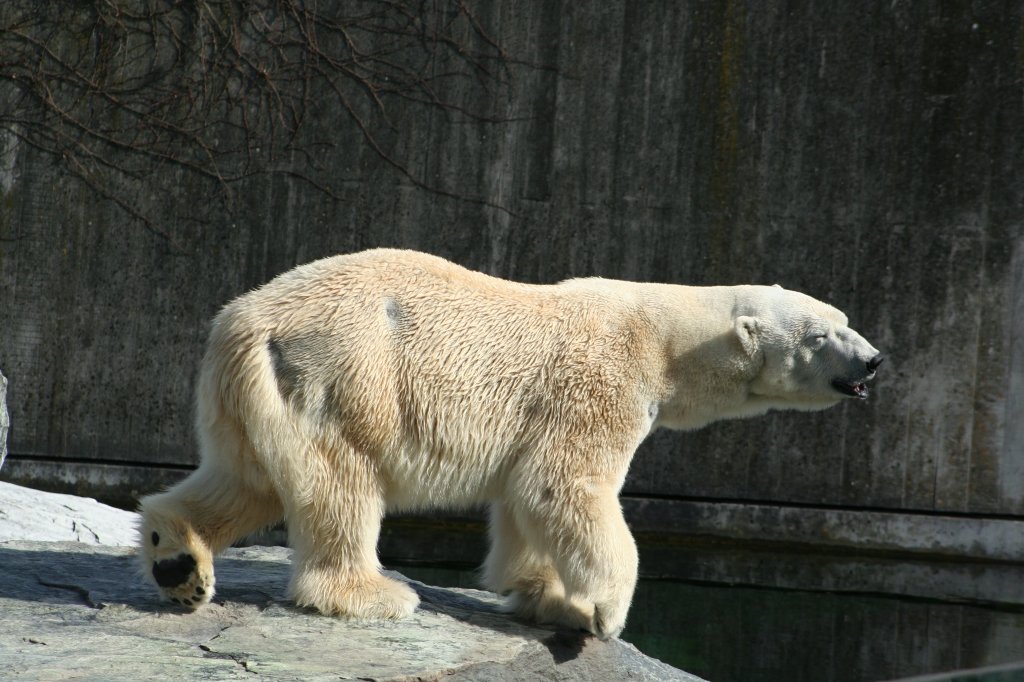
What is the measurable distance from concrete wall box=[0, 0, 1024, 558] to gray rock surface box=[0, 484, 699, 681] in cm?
412

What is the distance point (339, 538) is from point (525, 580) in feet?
2.40

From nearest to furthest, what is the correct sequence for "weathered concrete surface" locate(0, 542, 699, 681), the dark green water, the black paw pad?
"weathered concrete surface" locate(0, 542, 699, 681) → the black paw pad → the dark green water

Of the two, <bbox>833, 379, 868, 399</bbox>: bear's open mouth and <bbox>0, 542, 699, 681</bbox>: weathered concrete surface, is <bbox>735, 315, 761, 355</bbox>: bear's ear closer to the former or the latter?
<bbox>833, 379, 868, 399</bbox>: bear's open mouth

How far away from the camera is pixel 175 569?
3432mm

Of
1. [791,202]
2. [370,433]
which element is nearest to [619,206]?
[791,202]

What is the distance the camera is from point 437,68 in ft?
26.9

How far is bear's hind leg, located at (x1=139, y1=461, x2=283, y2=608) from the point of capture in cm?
344

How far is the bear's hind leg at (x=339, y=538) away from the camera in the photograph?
3.47m

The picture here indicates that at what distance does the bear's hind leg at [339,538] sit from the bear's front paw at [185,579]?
0.27 meters

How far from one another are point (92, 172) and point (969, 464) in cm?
637

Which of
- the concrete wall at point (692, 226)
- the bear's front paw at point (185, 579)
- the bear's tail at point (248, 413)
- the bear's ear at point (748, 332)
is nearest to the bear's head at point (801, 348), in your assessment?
the bear's ear at point (748, 332)

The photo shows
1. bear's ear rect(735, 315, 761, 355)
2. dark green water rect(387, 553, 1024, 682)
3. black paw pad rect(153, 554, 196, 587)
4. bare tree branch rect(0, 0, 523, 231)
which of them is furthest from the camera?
bare tree branch rect(0, 0, 523, 231)

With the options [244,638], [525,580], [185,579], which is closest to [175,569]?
[185,579]

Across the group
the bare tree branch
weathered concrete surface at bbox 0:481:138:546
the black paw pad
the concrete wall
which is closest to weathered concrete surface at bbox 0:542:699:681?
the black paw pad
